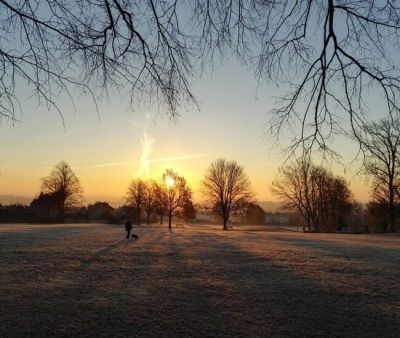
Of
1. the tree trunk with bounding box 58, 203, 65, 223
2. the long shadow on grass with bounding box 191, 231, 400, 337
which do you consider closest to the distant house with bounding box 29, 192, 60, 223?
the tree trunk with bounding box 58, 203, 65, 223

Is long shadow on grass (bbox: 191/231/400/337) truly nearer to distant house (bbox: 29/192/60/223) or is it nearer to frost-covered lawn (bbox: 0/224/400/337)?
frost-covered lawn (bbox: 0/224/400/337)

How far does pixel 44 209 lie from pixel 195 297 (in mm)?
97739

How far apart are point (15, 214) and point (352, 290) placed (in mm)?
96043

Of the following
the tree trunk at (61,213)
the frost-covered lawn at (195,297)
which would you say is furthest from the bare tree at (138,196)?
the frost-covered lawn at (195,297)

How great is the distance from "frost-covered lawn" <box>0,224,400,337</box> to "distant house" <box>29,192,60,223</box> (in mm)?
78307

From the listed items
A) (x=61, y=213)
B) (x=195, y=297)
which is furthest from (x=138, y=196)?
(x=195, y=297)

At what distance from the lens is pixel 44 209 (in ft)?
339

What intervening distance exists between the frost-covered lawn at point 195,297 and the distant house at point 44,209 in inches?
3083

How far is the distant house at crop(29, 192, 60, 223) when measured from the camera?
95.6 m

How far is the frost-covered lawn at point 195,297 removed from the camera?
9438 millimetres

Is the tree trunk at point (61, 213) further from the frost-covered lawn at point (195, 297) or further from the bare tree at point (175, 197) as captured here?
the frost-covered lawn at point (195, 297)

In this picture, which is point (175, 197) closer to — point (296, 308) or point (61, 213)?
point (61, 213)

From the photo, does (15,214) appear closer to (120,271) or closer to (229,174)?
(229,174)

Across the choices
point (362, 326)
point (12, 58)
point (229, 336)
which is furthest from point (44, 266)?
point (12, 58)
